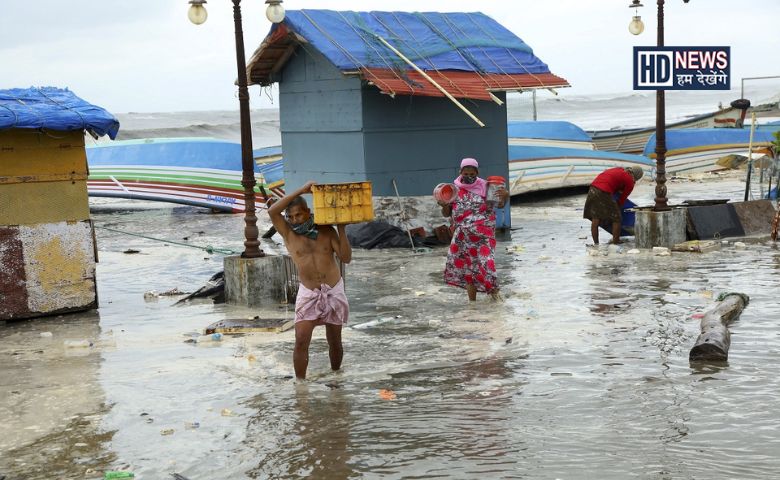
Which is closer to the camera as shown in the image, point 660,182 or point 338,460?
point 338,460

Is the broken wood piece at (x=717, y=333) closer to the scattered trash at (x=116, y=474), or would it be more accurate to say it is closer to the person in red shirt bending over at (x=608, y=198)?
the scattered trash at (x=116, y=474)

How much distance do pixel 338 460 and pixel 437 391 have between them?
1538 millimetres

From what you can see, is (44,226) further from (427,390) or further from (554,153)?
(554,153)

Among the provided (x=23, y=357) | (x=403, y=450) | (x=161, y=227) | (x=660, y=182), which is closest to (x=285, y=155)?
(x=161, y=227)

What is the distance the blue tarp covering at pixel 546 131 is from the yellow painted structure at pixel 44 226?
51.6ft

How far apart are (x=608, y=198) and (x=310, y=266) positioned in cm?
882

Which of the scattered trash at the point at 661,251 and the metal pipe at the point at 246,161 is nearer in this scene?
the metal pipe at the point at 246,161

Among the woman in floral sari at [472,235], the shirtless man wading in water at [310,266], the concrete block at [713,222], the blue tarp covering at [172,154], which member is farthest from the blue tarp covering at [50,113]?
the blue tarp covering at [172,154]

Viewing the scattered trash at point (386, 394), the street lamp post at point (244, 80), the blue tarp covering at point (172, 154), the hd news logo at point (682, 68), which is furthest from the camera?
the blue tarp covering at point (172, 154)

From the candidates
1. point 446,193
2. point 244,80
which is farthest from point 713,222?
point 244,80

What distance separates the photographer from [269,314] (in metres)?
11.0

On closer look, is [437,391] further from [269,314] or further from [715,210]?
[715,210]

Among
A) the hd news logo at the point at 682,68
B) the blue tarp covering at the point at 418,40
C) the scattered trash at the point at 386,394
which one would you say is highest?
the blue tarp covering at the point at 418,40

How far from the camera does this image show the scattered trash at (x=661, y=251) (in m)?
14.1
